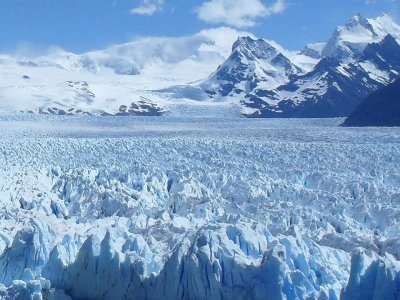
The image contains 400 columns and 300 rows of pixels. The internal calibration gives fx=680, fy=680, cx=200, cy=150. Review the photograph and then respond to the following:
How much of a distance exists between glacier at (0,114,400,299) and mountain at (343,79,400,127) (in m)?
23.0

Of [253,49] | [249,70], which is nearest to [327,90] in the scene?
[249,70]

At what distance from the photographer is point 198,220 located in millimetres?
14398

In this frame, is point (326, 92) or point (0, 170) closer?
point (0, 170)

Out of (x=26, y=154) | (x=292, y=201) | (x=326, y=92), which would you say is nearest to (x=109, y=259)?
(x=292, y=201)

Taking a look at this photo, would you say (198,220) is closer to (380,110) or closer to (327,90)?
(380,110)

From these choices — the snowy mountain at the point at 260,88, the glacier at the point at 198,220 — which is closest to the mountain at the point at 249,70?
the snowy mountain at the point at 260,88

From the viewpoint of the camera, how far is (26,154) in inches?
880

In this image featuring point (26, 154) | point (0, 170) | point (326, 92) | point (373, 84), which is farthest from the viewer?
point (373, 84)

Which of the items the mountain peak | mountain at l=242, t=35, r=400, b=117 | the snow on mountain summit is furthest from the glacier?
the mountain peak

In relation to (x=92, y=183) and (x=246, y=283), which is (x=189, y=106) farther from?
(x=246, y=283)

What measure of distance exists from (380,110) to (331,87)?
50.5 metres

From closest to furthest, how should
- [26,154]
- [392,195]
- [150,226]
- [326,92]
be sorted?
1. [150,226]
2. [392,195]
3. [26,154]
4. [326,92]

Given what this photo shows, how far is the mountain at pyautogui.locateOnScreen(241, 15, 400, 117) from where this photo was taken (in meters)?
100

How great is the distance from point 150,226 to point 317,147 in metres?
13.4
